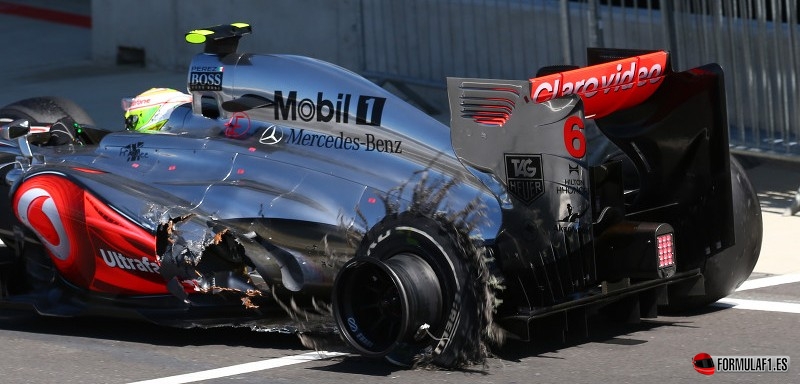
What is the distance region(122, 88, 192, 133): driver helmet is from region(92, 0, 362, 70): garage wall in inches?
256

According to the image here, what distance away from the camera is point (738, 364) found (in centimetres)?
691

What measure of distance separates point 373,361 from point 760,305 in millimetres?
2353

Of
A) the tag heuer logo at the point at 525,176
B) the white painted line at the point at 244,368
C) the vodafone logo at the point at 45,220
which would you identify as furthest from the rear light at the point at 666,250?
the vodafone logo at the point at 45,220

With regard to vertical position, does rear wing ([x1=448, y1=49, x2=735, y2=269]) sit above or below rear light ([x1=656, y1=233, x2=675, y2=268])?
above

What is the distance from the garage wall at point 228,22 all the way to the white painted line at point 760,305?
747 cm

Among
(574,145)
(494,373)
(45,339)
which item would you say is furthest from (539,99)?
(45,339)

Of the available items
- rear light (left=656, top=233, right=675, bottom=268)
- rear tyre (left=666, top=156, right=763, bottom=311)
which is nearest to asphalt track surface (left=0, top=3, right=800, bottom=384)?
rear tyre (left=666, top=156, right=763, bottom=311)

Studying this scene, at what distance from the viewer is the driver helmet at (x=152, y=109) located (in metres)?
8.60

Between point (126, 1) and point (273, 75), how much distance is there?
1068 centimetres

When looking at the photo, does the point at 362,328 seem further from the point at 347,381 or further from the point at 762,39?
the point at 762,39

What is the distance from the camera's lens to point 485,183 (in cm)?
695

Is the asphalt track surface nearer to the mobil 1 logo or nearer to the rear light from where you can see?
the rear light

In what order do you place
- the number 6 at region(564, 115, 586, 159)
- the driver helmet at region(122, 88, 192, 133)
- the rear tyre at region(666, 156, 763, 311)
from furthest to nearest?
1. the driver helmet at region(122, 88, 192, 133)
2. the rear tyre at region(666, 156, 763, 311)
3. the number 6 at region(564, 115, 586, 159)

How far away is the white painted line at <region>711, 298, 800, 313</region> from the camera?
26.7ft
